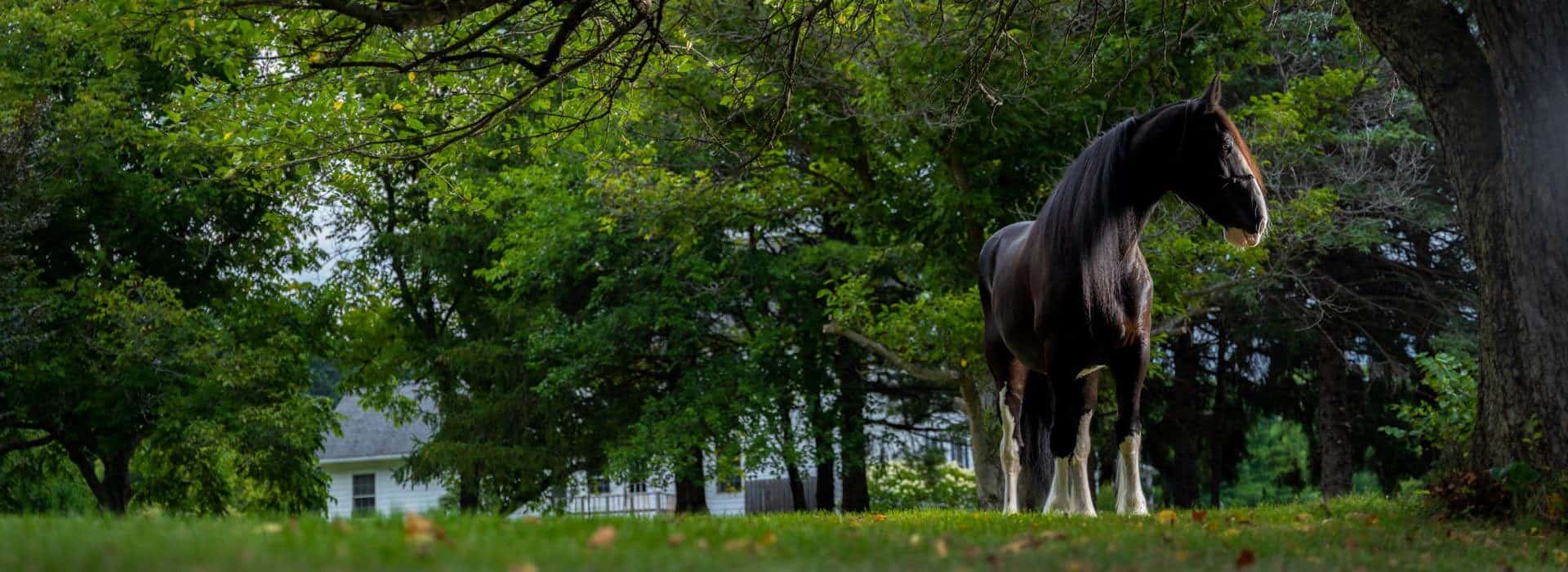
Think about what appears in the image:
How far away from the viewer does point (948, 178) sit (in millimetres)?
18391

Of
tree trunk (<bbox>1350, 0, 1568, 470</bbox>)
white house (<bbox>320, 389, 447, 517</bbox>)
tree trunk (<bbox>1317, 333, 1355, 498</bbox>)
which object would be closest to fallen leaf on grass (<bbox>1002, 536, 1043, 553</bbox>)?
tree trunk (<bbox>1350, 0, 1568, 470</bbox>)

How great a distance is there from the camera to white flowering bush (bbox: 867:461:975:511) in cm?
3403

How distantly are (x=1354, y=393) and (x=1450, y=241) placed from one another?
3846 millimetres

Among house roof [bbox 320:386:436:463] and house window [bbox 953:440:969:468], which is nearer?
house window [bbox 953:440:969:468]

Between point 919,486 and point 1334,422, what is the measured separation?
39.6 ft

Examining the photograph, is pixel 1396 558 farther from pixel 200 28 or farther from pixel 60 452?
pixel 60 452

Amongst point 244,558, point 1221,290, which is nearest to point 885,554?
point 244,558

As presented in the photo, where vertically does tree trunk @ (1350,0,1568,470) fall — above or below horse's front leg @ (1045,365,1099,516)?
above

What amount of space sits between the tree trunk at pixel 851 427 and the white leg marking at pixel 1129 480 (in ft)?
68.7

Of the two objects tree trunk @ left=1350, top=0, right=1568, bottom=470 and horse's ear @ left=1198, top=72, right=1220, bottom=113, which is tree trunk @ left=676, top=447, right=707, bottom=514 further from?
tree trunk @ left=1350, top=0, right=1568, bottom=470

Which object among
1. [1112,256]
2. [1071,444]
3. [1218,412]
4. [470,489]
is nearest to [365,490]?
[470,489]

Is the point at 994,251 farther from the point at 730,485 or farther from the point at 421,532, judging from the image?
the point at 730,485

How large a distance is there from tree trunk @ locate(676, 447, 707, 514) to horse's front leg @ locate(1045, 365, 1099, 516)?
59.3 feet

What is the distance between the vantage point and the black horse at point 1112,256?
8219 millimetres
